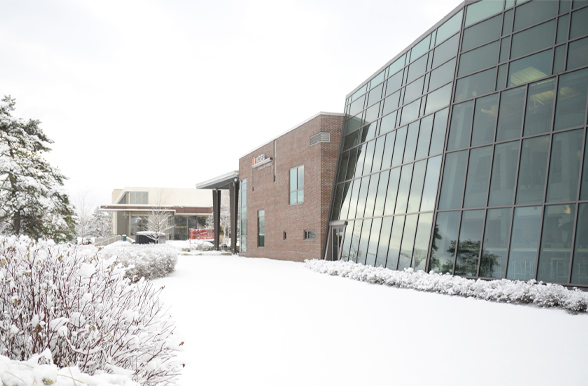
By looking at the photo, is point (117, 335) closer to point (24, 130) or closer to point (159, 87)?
point (24, 130)

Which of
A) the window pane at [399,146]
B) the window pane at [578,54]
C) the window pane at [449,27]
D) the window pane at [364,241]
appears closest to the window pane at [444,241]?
the window pane at [399,146]

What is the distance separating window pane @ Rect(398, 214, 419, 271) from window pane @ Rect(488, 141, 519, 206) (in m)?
3.39

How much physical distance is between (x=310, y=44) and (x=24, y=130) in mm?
16460

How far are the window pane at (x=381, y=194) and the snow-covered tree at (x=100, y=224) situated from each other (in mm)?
68466

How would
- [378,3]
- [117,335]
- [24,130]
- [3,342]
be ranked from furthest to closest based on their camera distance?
[24,130] < [378,3] < [117,335] < [3,342]

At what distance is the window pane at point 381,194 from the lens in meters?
18.6

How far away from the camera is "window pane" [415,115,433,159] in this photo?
53.8ft

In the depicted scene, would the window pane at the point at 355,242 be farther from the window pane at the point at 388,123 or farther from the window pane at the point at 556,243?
the window pane at the point at 556,243

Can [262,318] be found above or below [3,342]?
below

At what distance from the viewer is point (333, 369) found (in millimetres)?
6289

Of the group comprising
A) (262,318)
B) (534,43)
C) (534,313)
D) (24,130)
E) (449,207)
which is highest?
(534,43)

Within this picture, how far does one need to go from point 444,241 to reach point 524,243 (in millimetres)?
2815

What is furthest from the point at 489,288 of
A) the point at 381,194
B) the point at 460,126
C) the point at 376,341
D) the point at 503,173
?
the point at 381,194

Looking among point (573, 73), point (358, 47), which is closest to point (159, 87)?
point (358, 47)
